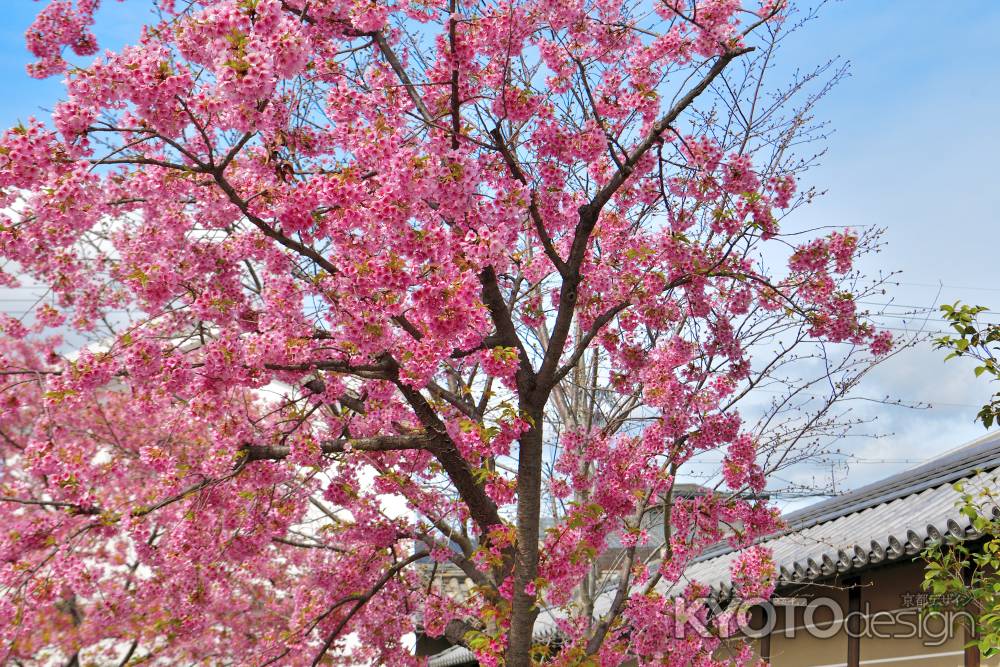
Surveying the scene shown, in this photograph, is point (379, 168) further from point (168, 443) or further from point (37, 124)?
point (168, 443)

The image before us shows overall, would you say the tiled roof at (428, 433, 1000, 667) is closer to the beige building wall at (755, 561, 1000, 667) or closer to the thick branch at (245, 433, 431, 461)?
the beige building wall at (755, 561, 1000, 667)

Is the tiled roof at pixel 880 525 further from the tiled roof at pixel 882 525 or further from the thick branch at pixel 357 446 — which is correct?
the thick branch at pixel 357 446

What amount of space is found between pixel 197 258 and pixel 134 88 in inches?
62.6

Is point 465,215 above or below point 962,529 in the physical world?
above

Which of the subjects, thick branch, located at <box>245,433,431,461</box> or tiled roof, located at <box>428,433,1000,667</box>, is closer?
tiled roof, located at <box>428,433,1000,667</box>

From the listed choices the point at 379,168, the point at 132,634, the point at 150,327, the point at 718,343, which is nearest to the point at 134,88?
the point at 379,168

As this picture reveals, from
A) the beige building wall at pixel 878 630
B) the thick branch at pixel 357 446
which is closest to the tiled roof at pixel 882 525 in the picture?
the beige building wall at pixel 878 630

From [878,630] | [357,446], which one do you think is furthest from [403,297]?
[878,630]

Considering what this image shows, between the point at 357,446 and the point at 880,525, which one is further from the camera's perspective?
the point at 880,525

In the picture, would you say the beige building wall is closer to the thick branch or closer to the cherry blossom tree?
the cherry blossom tree

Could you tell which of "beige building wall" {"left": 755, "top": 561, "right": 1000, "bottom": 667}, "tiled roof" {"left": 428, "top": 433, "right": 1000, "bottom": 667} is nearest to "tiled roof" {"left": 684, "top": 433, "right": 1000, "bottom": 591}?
"tiled roof" {"left": 428, "top": 433, "right": 1000, "bottom": 667}

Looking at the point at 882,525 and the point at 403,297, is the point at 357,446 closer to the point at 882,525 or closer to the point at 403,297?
the point at 403,297

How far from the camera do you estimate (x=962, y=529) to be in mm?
5191

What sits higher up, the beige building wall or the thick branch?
the thick branch
